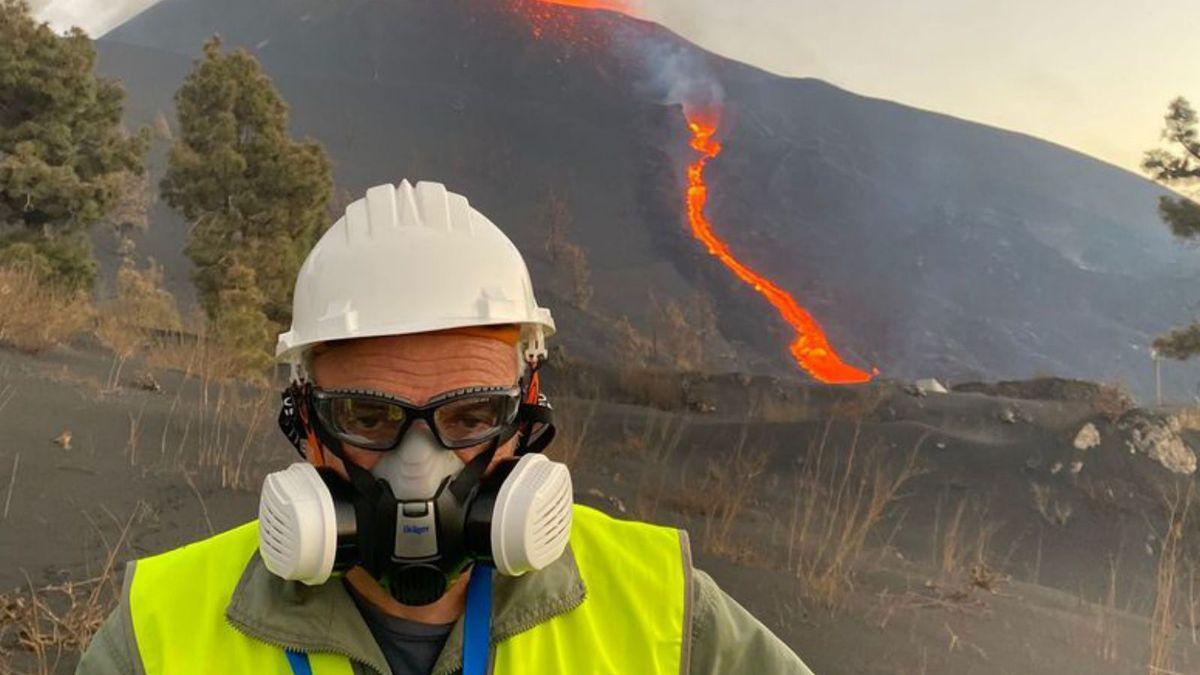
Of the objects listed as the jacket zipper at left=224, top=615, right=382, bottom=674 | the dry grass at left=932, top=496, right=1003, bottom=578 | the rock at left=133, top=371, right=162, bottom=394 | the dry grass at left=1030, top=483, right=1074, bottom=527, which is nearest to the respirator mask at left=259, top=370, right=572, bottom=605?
the jacket zipper at left=224, top=615, right=382, bottom=674

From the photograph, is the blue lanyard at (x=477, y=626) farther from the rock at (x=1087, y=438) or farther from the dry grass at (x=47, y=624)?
the rock at (x=1087, y=438)

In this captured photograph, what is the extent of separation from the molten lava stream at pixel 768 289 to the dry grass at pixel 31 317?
14.4 metres

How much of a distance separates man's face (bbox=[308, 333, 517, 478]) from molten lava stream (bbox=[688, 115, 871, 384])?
18480 mm

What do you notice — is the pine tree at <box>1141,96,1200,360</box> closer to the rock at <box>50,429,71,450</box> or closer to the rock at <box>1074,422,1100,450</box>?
the rock at <box>1074,422,1100,450</box>

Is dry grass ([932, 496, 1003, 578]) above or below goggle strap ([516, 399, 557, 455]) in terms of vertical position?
below

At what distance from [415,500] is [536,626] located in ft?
1.10

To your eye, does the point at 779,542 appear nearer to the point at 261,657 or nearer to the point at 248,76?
the point at 261,657

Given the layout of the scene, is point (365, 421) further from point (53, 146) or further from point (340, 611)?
point (53, 146)

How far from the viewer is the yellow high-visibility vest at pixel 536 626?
161 centimetres

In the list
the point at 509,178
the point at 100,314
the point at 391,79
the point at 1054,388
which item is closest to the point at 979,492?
the point at 1054,388

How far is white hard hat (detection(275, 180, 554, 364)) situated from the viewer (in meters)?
1.81

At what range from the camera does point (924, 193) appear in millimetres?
29328

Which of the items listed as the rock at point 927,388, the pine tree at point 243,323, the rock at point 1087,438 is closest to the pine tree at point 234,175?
the pine tree at point 243,323

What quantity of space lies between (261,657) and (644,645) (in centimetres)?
69
